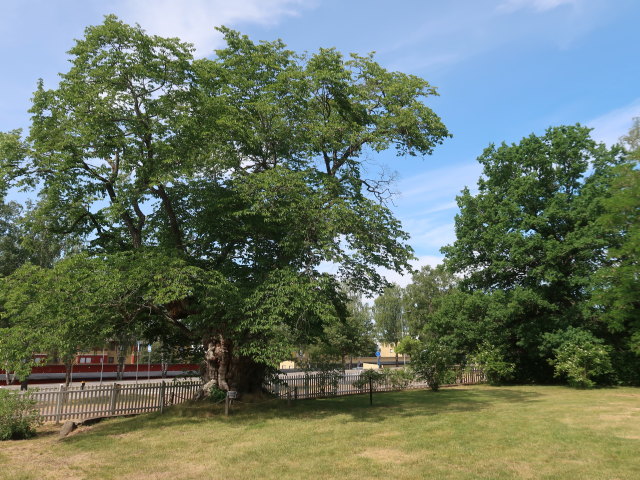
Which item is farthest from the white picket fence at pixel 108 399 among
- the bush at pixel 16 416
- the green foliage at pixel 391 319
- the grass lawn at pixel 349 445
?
the green foliage at pixel 391 319

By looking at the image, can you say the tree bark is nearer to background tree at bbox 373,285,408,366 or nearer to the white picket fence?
the white picket fence

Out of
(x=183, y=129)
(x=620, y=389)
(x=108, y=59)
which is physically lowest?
(x=620, y=389)

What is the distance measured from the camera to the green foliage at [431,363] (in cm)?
2380

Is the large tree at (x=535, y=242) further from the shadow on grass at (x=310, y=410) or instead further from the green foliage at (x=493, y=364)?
the shadow on grass at (x=310, y=410)

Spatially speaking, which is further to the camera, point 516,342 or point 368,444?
point 516,342

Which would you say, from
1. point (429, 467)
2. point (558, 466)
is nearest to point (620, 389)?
point (558, 466)

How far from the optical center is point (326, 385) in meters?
22.1

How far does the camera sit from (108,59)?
1591cm

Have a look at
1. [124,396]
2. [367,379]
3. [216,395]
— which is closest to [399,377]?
[367,379]

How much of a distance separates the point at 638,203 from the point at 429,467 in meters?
6.16

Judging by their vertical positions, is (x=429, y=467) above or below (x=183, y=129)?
below

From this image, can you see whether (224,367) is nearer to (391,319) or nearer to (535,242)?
(535,242)

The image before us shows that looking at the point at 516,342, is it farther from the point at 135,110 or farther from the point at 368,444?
the point at 135,110

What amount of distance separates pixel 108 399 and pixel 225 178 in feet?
31.7
